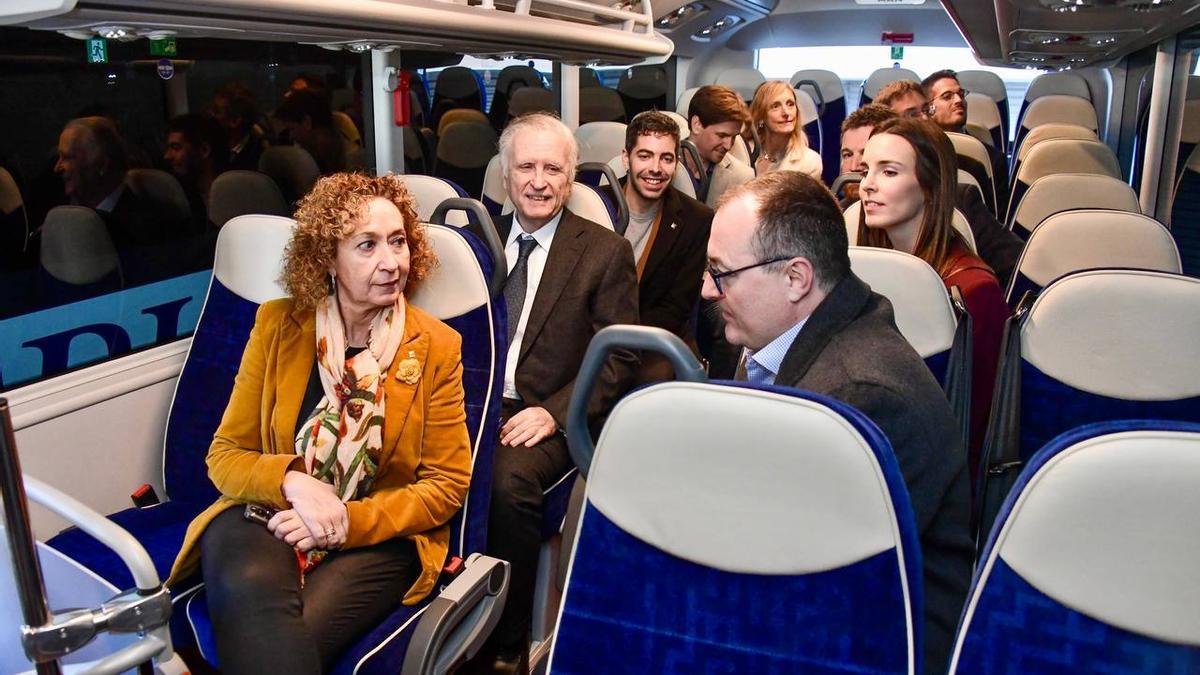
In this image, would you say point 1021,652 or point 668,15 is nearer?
point 1021,652

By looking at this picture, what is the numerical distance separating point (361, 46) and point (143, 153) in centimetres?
69

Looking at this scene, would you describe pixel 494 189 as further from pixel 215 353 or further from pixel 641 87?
pixel 641 87

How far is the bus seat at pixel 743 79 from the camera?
9.47m

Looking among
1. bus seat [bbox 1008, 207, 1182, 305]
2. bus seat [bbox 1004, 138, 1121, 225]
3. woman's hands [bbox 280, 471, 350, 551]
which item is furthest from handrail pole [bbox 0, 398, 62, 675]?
bus seat [bbox 1004, 138, 1121, 225]

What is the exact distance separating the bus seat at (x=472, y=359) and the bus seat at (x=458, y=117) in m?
2.78

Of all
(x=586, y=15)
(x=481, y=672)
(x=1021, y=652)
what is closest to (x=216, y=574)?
(x=481, y=672)

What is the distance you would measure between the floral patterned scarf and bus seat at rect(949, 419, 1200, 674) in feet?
4.58

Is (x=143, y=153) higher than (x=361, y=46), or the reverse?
(x=361, y=46)

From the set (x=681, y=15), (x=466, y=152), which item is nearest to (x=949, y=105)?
(x=466, y=152)

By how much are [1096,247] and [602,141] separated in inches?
120

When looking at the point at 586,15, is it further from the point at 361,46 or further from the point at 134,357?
the point at 134,357

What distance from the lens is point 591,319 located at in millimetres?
2945

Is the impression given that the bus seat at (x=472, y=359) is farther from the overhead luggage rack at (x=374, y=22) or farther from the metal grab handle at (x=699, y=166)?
the metal grab handle at (x=699, y=166)

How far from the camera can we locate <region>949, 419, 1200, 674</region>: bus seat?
107 centimetres
